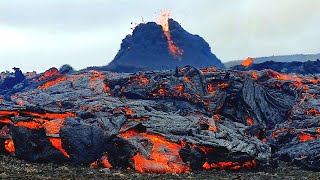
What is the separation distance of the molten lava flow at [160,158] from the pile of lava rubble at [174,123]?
7cm

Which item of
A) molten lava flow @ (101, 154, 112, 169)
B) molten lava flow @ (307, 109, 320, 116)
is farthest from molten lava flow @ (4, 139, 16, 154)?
molten lava flow @ (307, 109, 320, 116)

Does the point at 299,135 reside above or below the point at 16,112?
below

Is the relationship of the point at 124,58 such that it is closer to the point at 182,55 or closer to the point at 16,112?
the point at 182,55

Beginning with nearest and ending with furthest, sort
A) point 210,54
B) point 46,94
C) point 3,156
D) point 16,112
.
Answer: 1. point 3,156
2. point 16,112
3. point 46,94
4. point 210,54

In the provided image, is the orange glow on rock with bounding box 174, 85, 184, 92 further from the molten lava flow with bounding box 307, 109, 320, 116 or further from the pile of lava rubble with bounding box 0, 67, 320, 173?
the molten lava flow with bounding box 307, 109, 320, 116

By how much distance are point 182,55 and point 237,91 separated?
105594 mm

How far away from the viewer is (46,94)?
58.3 metres

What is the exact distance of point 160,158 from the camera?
90.2 feet

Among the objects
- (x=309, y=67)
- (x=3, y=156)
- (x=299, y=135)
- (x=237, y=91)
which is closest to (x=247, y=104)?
(x=237, y=91)

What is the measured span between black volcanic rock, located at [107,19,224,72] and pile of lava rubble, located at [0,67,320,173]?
276 ft

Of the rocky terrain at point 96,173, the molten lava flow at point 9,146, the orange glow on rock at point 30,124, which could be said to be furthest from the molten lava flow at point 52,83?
the rocky terrain at point 96,173

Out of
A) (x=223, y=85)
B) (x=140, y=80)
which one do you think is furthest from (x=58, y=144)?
(x=223, y=85)

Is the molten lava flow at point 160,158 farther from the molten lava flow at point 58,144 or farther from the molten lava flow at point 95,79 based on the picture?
the molten lava flow at point 95,79

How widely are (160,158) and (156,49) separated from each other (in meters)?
Result: 123
